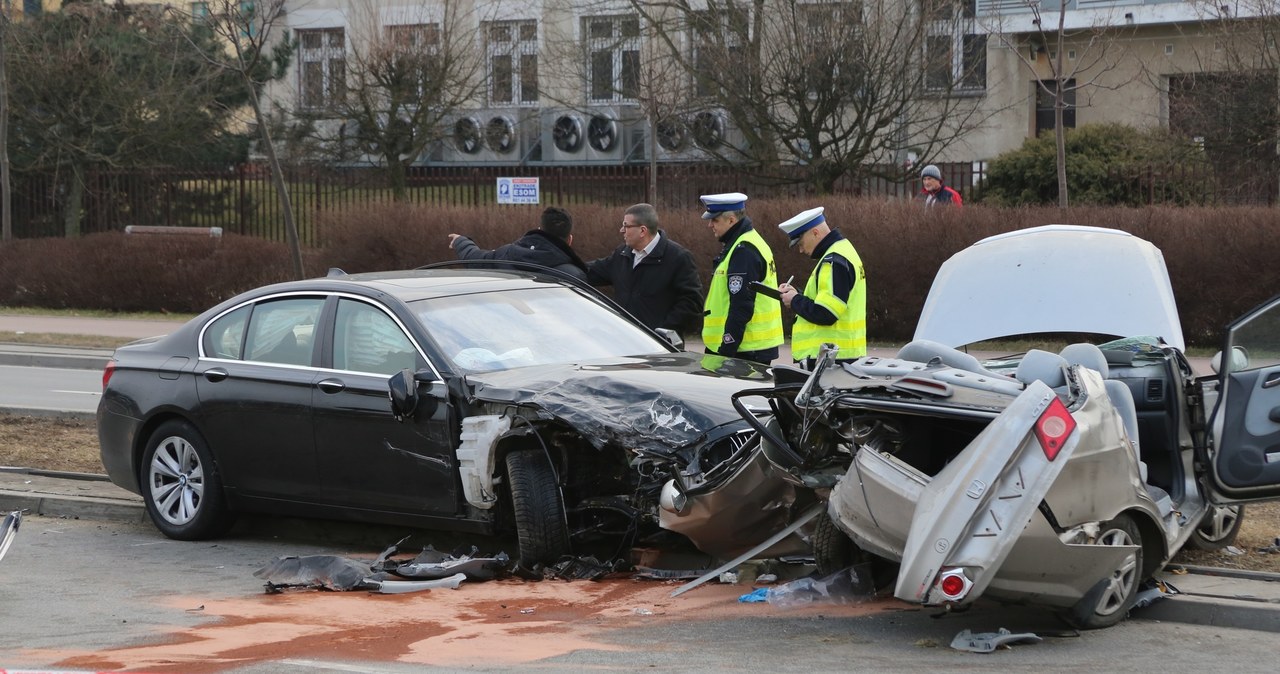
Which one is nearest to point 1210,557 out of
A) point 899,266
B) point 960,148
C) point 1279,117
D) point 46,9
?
point 899,266

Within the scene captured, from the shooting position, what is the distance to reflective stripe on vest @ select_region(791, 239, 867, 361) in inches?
355

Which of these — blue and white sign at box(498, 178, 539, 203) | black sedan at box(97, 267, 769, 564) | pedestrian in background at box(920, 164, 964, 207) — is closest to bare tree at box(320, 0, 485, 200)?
blue and white sign at box(498, 178, 539, 203)

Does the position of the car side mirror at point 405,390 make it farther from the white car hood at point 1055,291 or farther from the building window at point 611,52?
the building window at point 611,52

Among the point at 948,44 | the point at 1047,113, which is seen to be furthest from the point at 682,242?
the point at 1047,113

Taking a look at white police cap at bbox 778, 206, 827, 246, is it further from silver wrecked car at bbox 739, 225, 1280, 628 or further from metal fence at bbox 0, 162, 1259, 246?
metal fence at bbox 0, 162, 1259, 246

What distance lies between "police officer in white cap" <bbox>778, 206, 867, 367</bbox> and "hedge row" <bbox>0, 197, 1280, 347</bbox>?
9.97m

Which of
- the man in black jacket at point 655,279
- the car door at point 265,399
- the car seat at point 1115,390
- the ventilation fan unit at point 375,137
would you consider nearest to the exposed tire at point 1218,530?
the car seat at point 1115,390

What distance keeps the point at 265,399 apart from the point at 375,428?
847mm

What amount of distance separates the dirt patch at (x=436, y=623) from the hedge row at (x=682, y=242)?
12.4 metres

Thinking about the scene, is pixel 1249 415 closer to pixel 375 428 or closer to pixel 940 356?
pixel 940 356

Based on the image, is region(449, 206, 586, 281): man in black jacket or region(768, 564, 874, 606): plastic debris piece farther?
region(449, 206, 586, 281): man in black jacket

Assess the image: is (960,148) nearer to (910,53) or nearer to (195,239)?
(910,53)

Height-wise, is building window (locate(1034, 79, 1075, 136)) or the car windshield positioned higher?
building window (locate(1034, 79, 1075, 136))

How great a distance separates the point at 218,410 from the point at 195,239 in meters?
17.9
